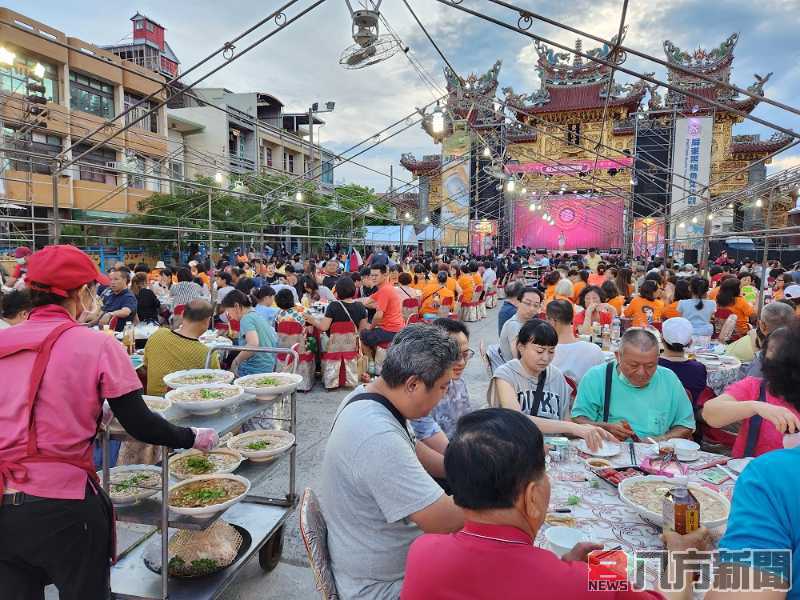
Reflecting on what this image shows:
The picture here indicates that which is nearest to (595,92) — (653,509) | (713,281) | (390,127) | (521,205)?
(521,205)

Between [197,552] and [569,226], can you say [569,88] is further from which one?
[197,552]

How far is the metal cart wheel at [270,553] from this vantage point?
3217mm

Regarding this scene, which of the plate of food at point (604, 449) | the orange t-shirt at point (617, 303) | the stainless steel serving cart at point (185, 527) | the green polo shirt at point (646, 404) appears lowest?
the stainless steel serving cart at point (185, 527)

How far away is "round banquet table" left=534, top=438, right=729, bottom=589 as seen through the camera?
79.4 inches

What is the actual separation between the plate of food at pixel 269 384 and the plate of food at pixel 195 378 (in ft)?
0.34

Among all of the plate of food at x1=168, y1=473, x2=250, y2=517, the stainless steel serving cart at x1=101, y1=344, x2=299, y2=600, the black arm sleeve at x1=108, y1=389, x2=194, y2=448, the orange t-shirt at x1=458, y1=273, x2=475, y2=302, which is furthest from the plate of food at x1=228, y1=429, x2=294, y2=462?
the orange t-shirt at x1=458, y1=273, x2=475, y2=302

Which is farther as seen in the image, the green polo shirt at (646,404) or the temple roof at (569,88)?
→ the temple roof at (569,88)

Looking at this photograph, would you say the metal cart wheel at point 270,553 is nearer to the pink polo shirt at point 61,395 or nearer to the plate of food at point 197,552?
the plate of food at point 197,552

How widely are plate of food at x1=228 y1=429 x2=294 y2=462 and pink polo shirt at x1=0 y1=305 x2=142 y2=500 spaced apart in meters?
1.19

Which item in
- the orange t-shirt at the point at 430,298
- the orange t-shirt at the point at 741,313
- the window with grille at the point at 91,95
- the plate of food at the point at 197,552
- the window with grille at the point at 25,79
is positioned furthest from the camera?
the window with grille at the point at 91,95

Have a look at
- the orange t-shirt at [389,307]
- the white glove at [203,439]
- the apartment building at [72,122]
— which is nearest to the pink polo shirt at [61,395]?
the white glove at [203,439]

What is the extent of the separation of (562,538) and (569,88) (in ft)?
109

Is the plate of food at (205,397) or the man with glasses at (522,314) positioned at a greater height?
the man with glasses at (522,314)

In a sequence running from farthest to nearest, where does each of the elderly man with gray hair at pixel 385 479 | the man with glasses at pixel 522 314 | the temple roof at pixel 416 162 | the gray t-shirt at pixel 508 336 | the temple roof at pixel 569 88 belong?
the temple roof at pixel 416 162 < the temple roof at pixel 569 88 < the man with glasses at pixel 522 314 < the gray t-shirt at pixel 508 336 < the elderly man with gray hair at pixel 385 479
